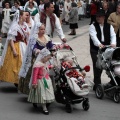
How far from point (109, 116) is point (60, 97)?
92 cm

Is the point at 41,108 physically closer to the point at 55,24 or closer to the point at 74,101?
the point at 74,101

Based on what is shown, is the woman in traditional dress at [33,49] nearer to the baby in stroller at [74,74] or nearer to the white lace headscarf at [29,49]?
the white lace headscarf at [29,49]

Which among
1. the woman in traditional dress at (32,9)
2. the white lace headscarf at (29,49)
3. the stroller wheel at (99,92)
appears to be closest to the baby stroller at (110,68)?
the stroller wheel at (99,92)

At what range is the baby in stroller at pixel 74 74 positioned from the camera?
7.71m

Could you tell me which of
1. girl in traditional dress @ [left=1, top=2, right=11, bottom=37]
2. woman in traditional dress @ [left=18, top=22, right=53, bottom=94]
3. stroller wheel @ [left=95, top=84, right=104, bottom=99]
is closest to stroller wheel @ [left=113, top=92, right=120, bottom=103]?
stroller wheel @ [left=95, top=84, right=104, bottom=99]

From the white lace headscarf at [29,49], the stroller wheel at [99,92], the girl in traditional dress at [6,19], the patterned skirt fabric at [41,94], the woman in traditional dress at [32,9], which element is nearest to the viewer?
the patterned skirt fabric at [41,94]

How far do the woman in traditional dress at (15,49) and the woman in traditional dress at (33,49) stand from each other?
0.91 meters

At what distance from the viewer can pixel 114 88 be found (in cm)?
868

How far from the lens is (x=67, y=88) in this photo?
7.84 meters

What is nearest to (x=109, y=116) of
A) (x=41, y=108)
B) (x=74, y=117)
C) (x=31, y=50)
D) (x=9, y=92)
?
(x=74, y=117)

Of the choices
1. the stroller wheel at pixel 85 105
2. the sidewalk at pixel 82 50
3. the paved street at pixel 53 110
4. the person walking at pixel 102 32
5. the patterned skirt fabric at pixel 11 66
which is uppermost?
the person walking at pixel 102 32

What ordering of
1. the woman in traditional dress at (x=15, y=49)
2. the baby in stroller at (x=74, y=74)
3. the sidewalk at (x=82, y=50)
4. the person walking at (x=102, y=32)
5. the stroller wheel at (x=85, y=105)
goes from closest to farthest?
the baby in stroller at (x=74, y=74) → the stroller wheel at (x=85, y=105) → the person walking at (x=102, y=32) → the woman in traditional dress at (x=15, y=49) → the sidewalk at (x=82, y=50)

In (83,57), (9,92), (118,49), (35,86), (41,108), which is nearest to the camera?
(35,86)

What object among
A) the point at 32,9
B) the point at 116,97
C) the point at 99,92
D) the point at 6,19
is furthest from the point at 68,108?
the point at 6,19
